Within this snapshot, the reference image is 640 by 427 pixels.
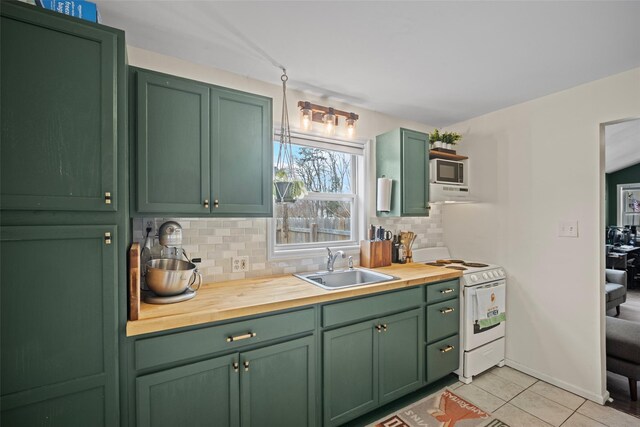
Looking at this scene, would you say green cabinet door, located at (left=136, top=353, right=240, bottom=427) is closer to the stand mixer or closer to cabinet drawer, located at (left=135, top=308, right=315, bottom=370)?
cabinet drawer, located at (left=135, top=308, right=315, bottom=370)

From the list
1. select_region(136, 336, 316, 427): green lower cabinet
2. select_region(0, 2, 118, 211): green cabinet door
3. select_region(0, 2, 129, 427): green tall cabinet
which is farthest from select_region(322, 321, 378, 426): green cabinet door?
select_region(0, 2, 118, 211): green cabinet door

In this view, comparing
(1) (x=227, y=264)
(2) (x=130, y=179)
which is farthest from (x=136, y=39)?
(1) (x=227, y=264)

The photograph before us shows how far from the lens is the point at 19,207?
114 centimetres

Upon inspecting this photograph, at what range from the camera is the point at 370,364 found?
81.4 inches

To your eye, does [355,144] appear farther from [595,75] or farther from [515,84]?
[595,75]

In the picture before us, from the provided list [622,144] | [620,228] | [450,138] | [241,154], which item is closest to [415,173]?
[450,138]

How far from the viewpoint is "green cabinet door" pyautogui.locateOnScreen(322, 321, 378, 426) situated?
1.89 metres

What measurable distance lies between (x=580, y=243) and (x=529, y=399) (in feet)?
4.34

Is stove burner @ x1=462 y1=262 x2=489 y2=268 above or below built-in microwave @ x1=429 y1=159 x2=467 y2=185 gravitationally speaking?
below

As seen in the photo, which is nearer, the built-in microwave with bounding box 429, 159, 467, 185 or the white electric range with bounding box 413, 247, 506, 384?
the white electric range with bounding box 413, 247, 506, 384

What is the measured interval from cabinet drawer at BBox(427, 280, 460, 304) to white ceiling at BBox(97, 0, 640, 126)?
165cm

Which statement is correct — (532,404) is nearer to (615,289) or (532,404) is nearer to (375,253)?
(375,253)

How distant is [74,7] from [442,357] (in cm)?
324

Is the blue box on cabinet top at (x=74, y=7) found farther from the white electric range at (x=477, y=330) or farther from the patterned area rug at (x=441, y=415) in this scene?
the white electric range at (x=477, y=330)
